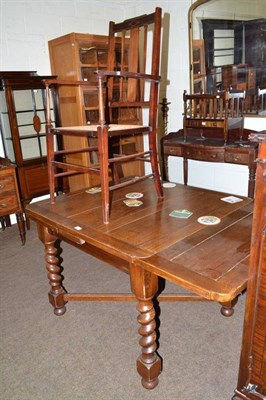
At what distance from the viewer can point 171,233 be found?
1.34 m

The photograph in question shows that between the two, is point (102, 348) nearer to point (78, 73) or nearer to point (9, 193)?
point (9, 193)

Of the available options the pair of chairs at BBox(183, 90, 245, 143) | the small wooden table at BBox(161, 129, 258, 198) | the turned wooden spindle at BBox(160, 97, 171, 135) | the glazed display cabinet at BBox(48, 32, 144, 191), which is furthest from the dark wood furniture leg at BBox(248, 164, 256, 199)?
the glazed display cabinet at BBox(48, 32, 144, 191)

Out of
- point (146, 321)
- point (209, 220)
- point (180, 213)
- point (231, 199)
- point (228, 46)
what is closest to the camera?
point (146, 321)

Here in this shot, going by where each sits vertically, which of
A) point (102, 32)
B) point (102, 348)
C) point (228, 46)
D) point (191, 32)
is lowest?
point (102, 348)

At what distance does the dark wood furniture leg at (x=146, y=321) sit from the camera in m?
1.20

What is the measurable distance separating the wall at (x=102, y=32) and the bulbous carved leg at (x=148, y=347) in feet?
7.51

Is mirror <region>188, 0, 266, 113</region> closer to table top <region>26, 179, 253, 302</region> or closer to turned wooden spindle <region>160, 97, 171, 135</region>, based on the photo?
turned wooden spindle <region>160, 97, 171, 135</region>

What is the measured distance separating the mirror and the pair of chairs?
14 cm

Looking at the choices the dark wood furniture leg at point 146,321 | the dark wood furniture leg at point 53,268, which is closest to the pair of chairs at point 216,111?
the dark wood furniture leg at point 53,268

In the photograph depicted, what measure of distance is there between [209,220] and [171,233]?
0.22 meters

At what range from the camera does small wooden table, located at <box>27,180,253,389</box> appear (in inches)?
41.4

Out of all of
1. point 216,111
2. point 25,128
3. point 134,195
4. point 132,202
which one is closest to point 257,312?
point 132,202

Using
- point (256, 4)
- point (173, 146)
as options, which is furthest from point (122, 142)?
point (256, 4)

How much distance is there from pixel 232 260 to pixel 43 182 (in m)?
2.25
